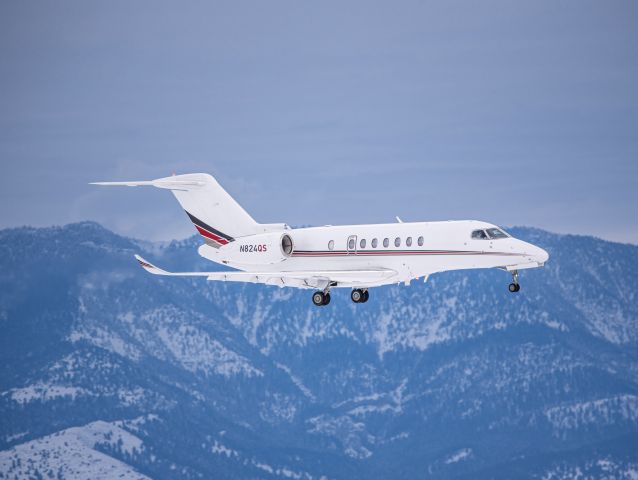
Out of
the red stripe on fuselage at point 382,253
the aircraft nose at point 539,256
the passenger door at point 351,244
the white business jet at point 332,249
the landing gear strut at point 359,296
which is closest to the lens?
the aircraft nose at point 539,256

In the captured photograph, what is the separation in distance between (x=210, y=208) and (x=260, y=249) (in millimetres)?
7679

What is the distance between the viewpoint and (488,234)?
244 ft

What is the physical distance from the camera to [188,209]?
91375 millimetres

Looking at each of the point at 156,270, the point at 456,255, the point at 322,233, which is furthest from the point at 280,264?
the point at 456,255

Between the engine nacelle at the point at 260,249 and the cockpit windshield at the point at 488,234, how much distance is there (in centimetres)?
1416

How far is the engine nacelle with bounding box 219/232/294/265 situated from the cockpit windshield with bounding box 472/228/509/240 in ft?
46.5

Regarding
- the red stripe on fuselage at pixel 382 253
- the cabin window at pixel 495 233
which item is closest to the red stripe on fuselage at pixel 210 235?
the red stripe on fuselage at pixel 382 253

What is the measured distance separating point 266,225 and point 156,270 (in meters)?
11.7

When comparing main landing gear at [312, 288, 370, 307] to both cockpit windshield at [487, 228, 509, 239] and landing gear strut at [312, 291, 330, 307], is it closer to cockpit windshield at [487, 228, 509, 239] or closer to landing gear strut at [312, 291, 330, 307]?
landing gear strut at [312, 291, 330, 307]

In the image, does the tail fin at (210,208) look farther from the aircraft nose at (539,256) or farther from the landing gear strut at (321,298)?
the aircraft nose at (539,256)

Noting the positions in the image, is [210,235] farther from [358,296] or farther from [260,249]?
[358,296]

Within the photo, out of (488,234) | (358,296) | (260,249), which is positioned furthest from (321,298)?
(488,234)

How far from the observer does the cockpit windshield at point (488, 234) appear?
74375 mm

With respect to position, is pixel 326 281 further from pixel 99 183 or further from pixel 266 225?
pixel 99 183
